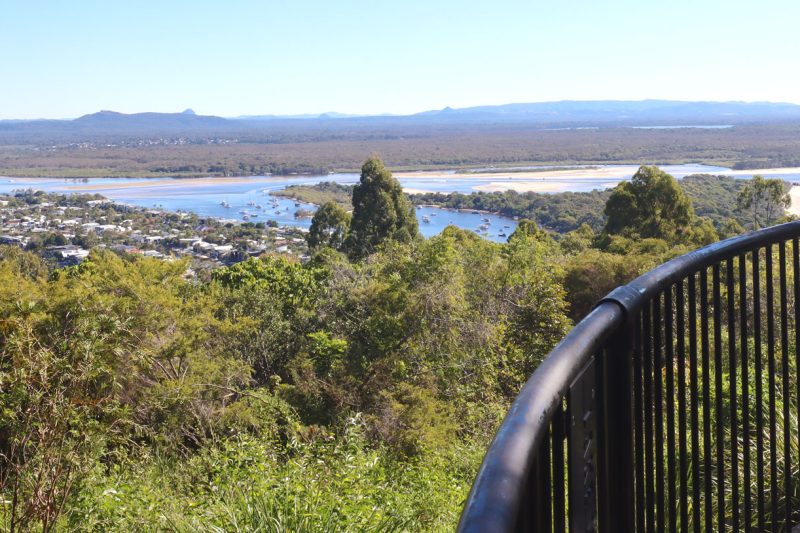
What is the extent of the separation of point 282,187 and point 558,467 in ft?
302

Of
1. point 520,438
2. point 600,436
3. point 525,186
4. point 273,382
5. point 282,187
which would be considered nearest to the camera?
point 520,438

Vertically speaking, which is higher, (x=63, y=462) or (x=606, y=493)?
(x=606, y=493)

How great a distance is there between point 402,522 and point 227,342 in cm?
987

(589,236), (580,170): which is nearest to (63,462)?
(589,236)

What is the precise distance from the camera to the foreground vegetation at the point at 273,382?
580 centimetres

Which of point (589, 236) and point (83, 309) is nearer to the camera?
point (83, 309)

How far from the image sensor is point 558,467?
1049mm

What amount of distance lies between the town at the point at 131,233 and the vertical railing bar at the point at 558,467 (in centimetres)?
3118

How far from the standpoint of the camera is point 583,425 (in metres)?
1.20

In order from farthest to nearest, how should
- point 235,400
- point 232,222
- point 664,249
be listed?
point 232,222 < point 664,249 < point 235,400

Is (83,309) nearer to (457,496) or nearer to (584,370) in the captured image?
(457,496)

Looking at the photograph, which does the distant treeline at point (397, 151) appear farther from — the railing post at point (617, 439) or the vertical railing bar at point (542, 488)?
the vertical railing bar at point (542, 488)

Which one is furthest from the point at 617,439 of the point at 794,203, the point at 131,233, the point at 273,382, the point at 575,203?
the point at 131,233

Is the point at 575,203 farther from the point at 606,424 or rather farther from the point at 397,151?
the point at 397,151
